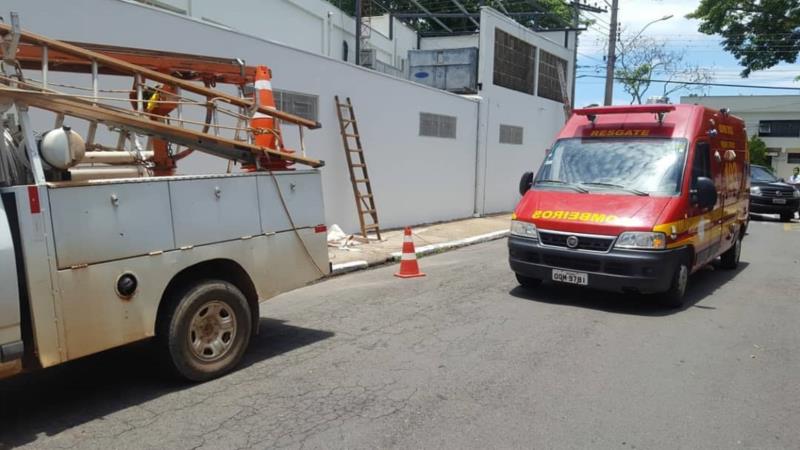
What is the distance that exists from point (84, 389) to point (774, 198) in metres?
20.6

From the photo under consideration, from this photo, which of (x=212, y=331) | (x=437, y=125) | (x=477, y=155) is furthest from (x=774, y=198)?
(x=212, y=331)

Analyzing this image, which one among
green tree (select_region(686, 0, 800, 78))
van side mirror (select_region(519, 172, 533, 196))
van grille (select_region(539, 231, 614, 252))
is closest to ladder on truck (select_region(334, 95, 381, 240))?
van side mirror (select_region(519, 172, 533, 196))

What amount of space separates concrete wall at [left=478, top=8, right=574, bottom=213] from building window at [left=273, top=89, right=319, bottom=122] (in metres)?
8.12

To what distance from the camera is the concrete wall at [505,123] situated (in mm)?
18953

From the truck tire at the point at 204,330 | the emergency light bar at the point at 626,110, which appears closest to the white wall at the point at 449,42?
the emergency light bar at the point at 626,110

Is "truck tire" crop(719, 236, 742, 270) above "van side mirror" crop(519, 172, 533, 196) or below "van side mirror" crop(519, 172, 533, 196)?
below

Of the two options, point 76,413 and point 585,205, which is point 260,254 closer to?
point 76,413

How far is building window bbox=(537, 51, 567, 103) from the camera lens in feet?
77.8

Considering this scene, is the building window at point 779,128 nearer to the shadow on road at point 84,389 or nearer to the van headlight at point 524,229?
the van headlight at point 524,229

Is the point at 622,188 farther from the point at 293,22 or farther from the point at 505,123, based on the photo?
the point at 505,123

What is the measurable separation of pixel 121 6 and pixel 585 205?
6.50 metres

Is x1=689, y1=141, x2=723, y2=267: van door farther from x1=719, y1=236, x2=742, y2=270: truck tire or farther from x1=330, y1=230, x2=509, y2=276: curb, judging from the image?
x1=330, y1=230, x2=509, y2=276: curb

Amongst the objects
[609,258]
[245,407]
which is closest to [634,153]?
[609,258]

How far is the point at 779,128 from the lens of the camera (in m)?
51.0
